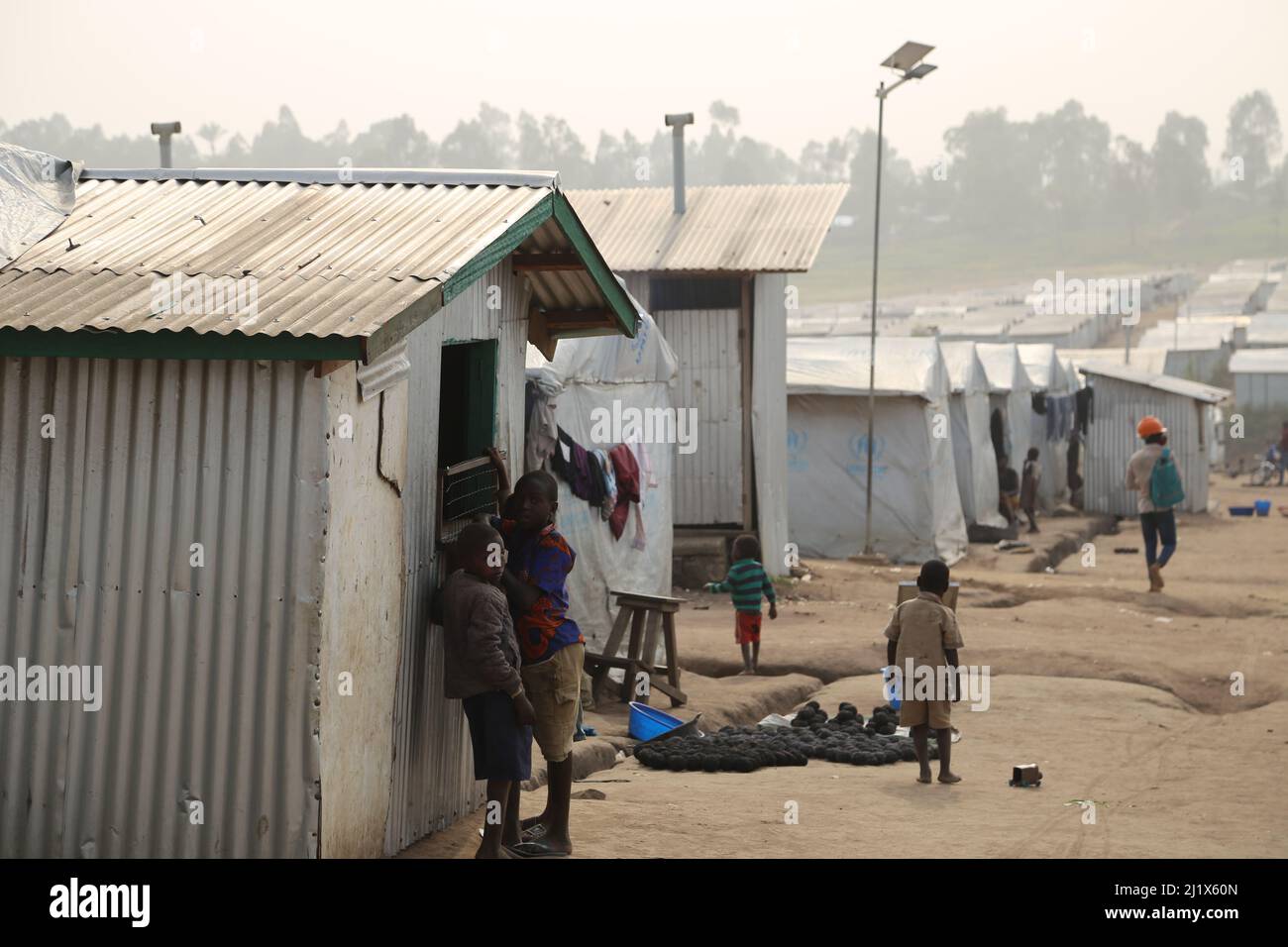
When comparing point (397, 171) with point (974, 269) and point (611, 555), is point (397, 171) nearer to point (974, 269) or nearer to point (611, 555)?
point (611, 555)

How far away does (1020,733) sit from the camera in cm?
1017

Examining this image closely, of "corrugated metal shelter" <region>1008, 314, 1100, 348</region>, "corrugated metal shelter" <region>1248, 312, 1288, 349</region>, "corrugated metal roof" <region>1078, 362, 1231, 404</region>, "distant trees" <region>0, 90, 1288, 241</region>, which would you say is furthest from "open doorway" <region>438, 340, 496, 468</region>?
"distant trees" <region>0, 90, 1288, 241</region>

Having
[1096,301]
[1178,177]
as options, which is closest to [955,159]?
[1178,177]

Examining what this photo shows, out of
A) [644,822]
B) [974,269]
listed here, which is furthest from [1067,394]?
[974,269]

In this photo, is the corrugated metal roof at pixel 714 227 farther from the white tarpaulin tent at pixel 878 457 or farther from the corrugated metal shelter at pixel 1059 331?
the corrugated metal shelter at pixel 1059 331

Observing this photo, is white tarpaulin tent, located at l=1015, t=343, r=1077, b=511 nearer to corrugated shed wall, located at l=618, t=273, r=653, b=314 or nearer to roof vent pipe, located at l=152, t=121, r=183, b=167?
corrugated shed wall, located at l=618, t=273, r=653, b=314

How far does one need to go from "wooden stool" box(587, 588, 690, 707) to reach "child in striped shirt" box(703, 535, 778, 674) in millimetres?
868

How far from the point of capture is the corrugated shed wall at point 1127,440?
27.7 meters

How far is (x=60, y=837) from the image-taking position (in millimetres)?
5340

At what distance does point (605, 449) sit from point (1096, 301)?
5776 centimetres

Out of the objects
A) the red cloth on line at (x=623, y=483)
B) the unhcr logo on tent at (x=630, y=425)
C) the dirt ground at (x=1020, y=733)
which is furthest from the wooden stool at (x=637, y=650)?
the unhcr logo on tent at (x=630, y=425)

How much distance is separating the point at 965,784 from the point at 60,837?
16.5ft

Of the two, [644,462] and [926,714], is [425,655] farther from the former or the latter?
[644,462]

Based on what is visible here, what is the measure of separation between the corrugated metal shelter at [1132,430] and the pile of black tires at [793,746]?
1921 centimetres
